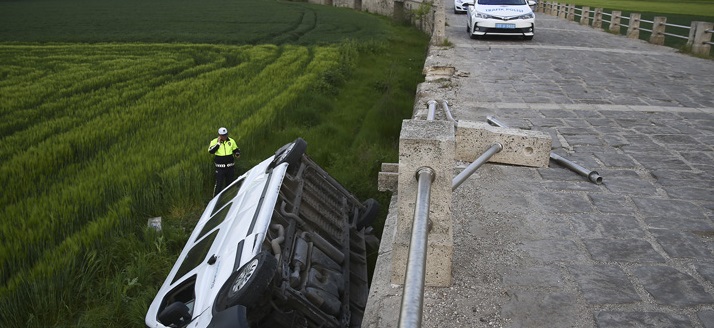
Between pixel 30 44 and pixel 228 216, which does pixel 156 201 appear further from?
pixel 30 44

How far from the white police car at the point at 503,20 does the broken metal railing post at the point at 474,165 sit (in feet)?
40.9

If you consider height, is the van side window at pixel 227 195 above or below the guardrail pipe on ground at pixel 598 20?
below

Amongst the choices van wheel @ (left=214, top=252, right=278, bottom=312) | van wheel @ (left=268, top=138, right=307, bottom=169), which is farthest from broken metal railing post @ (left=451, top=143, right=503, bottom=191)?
van wheel @ (left=268, top=138, right=307, bottom=169)

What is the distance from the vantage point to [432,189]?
3.33m

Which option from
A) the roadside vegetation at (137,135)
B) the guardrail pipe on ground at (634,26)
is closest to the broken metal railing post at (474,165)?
the roadside vegetation at (137,135)

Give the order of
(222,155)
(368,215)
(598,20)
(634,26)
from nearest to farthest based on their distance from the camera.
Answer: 1. (368,215)
2. (222,155)
3. (634,26)
4. (598,20)

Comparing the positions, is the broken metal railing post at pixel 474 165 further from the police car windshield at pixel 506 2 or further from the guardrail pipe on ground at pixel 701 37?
the police car windshield at pixel 506 2

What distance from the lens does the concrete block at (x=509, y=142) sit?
15.4 feet

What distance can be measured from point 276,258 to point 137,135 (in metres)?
5.79

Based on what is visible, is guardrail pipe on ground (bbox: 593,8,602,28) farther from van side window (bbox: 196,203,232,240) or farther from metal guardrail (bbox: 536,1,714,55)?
van side window (bbox: 196,203,232,240)

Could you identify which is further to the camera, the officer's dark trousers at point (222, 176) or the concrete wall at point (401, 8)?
the concrete wall at point (401, 8)

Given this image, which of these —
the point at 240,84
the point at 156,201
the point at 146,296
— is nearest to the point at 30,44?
the point at 240,84

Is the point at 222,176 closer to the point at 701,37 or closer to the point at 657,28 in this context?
the point at 701,37

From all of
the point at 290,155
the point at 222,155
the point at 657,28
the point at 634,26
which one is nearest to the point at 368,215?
the point at 290,155
